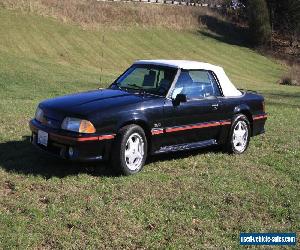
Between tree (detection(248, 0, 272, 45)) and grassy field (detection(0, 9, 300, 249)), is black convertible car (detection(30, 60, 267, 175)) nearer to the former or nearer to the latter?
grassy field (detection(0, 9, 300, 249))

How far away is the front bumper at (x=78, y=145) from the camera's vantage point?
6336mm

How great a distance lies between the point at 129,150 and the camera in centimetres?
680

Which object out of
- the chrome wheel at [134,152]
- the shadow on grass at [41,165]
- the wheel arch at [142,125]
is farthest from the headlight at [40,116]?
the chrome wheel at [134,152]

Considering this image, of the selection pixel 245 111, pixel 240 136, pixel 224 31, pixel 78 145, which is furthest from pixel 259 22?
pixel 78 145

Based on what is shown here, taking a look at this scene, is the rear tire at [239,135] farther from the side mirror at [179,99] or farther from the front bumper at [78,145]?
the front bumper at [78,145]

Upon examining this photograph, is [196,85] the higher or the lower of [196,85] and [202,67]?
the lower

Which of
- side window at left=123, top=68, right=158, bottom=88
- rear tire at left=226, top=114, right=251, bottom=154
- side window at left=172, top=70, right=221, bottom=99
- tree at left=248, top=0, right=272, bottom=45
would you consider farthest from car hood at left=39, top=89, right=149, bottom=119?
tree at left=248, top=0, right=272, bottom=45

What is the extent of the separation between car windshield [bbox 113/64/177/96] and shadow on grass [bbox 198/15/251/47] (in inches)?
1891

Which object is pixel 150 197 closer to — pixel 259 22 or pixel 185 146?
pixel 185 146

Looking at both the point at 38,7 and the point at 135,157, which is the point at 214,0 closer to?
the point at 38,7

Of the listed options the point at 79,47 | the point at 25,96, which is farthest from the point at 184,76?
the point at 79,47

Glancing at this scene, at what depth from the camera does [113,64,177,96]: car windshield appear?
7.54 metres

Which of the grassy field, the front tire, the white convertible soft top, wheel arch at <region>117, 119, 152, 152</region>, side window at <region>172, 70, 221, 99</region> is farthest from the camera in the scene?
the white convertible soft top

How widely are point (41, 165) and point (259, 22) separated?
54368 millimetres
